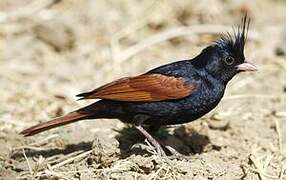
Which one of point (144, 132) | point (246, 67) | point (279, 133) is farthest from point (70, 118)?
point (279, 133)

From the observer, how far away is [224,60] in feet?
20.8

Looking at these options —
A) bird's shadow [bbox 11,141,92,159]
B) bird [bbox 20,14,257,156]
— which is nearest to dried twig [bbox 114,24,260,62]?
bird's shadow [bbox 11,141,92,159]

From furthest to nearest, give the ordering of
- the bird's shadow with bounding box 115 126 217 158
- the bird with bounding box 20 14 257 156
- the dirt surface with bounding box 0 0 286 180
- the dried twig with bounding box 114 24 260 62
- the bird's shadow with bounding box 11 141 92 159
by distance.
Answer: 1. the dried twig with bounding box 114 24 260 62
2. the bird's shadow with bounding box 115 126 217 158
3. the bird's shadow with bounding box 11 141 92 159
4. the bird with bounding box 20 14 257 156
5. the dirt surface with bounding box 0 0 286 180

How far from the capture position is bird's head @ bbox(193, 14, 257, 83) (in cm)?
632

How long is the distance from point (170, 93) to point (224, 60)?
0.62m

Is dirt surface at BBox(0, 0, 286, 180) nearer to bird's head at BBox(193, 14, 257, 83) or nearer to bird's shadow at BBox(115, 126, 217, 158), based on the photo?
bird's shadow at BBox(115, 126, 217, 158)

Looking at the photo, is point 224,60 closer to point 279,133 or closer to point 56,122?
point 279,133

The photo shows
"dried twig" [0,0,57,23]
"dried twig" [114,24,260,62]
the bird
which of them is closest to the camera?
the bird

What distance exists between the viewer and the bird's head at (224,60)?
20.7 ft

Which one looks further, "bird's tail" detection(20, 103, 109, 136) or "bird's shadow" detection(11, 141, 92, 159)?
"bird's shadow" detection(11, 141, 92, 159)

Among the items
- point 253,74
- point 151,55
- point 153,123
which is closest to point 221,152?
point 153,123

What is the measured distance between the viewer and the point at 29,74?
8938 millimetres

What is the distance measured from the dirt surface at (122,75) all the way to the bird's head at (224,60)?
77cm

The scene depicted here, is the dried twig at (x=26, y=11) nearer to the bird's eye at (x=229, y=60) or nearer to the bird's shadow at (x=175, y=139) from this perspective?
the bird's shadow at (x=175, y=139)
